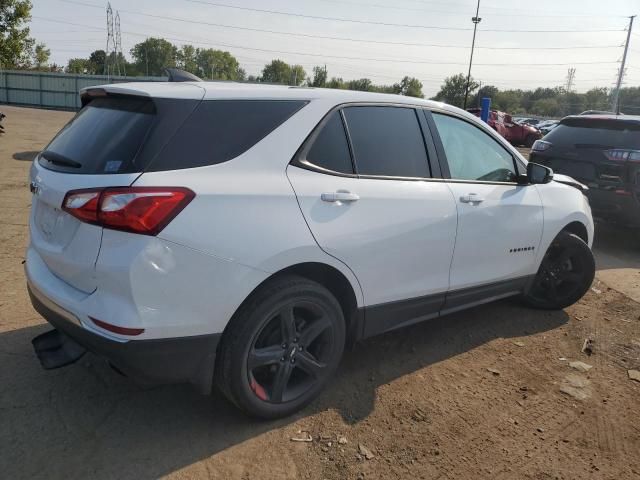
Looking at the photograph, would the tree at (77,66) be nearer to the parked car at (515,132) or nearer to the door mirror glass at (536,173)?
the parked car at (515,132)

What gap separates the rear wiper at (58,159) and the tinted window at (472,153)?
228 centimetres

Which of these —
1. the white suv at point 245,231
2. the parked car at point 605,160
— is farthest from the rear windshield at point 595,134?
the white suv at point 245,231

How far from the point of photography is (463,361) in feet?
12.1

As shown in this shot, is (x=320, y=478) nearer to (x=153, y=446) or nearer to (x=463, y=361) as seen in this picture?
(x=153, y=446)

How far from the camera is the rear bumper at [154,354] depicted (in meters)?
2.30

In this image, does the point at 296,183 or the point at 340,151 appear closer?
the point at 296,183

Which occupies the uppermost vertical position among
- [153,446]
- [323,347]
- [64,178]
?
[64,178]

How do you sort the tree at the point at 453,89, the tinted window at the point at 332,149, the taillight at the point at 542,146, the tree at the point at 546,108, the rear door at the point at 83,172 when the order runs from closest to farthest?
the rear door at the point at 83,172, the tinted window at the point at 332,149, the taillight at the point at 542,146, the tree at the point at 453,89, the tree at the point at 546,108

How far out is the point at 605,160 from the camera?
661 cm

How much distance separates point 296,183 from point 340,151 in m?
0.42

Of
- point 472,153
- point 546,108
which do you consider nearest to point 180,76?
point 472,153

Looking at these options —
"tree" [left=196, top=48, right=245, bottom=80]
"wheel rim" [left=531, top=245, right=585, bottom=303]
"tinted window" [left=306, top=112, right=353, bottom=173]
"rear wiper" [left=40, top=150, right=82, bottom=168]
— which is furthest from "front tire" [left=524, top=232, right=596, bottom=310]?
"tree" [left=196, top=48, right=245, bottom=80]

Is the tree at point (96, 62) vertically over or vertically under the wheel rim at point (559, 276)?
over

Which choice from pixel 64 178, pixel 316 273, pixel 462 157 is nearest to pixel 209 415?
pixel 316 273
